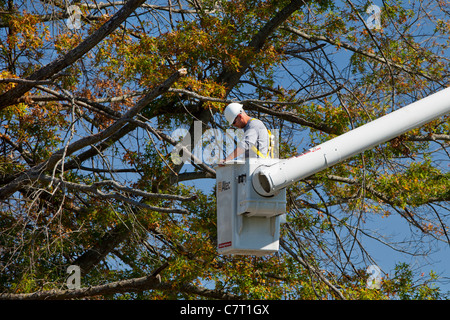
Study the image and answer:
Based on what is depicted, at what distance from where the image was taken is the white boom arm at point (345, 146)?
21.1ft

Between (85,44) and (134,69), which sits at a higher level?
(134,69)

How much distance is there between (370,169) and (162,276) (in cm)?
411

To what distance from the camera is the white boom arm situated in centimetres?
643

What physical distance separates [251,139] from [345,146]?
2.76 feet

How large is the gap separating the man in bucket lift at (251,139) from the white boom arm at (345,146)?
0.40m

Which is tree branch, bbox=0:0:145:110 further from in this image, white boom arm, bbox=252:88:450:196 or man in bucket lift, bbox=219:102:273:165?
white boom arm, bbox=252:88:450:196

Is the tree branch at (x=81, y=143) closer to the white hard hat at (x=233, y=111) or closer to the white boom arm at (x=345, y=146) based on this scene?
the white hard hat at (x=233, y=111)

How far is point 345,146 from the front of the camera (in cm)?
676

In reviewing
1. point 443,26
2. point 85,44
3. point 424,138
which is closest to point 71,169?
point 85,44

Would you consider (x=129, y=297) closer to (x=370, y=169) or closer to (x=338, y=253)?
(x=338, y=253)

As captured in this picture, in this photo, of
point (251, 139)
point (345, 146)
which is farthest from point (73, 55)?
point (345, 146)

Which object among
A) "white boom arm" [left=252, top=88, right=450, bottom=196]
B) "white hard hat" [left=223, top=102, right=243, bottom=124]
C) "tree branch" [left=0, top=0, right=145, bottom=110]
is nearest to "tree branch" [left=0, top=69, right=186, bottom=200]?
"tree branch" [left=0, top=0, right=145, bottom=110]

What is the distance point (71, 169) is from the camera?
13.0 m

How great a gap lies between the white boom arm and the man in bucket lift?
0.40m
